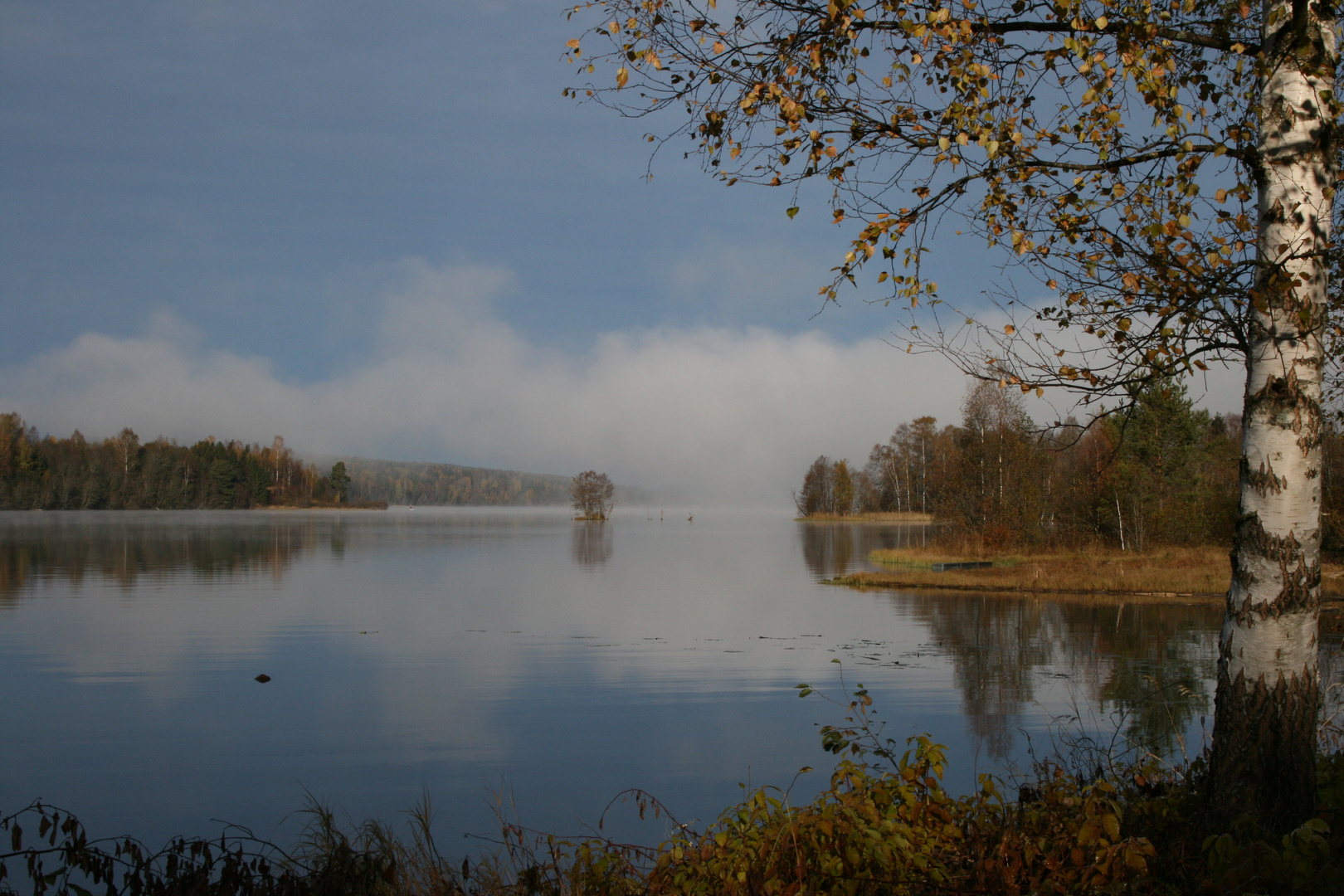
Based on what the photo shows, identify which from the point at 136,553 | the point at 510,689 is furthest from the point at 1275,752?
the point at 136,553

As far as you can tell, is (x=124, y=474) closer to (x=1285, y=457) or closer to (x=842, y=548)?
(x=842, y=548)

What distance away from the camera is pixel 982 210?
6.38m

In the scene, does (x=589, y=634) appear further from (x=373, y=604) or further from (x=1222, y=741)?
(x=1222, y=741)

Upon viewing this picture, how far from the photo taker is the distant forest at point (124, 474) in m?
144

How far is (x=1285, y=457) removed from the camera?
5020 mm

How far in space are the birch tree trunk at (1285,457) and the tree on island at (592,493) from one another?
435 feet

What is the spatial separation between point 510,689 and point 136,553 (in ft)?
147

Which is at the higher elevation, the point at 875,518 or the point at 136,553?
the point at 136,553

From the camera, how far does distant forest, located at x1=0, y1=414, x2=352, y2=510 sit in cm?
14400

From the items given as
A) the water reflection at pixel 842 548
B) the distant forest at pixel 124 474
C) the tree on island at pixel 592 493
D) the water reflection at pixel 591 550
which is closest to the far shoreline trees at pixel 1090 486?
the water reflection at pixel 842 548

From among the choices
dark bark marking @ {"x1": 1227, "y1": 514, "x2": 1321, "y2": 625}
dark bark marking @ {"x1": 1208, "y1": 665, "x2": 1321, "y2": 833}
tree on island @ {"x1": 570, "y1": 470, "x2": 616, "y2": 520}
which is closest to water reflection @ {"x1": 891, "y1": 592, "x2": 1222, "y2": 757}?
dark bark marking @ {"x1": 1208, "y1": 665, "x2": 1321, "y2": 833}

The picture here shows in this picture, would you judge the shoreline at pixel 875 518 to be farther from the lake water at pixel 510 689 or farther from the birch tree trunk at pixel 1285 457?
the birch tree trunk at pixel 1285 457

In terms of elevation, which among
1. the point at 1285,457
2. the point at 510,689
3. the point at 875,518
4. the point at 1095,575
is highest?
the point at 1285,457

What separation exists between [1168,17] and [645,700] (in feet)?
41.9
